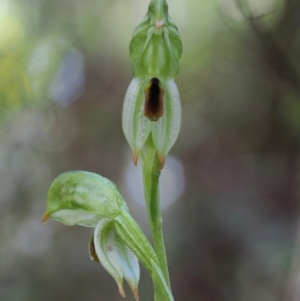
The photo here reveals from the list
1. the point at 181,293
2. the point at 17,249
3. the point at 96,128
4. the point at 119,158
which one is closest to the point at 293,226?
the point at 181,293

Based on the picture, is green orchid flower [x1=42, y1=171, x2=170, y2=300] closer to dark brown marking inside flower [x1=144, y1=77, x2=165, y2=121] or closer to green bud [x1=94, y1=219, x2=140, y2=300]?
green bud [x1=94, y1=219, x2=140, y2=300]

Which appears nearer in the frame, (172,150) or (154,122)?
(154,122)

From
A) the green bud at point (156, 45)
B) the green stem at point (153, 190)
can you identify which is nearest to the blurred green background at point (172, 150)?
the green bud at point (156, 45)

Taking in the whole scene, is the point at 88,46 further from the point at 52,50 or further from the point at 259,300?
the point at 259,300

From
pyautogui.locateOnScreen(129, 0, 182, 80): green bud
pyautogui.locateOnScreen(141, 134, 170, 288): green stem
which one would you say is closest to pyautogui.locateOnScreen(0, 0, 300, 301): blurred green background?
pyautogui.locateOnScreen(129, 0, 182, 80): green bud

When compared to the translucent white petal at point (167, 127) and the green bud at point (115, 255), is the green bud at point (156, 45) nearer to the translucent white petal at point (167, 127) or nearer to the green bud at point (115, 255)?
the translucent white petal at point (167, 127)

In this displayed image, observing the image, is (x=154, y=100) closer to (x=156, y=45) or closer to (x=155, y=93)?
(x=155, y=93)

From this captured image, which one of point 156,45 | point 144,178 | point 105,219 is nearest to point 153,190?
point 144,178
